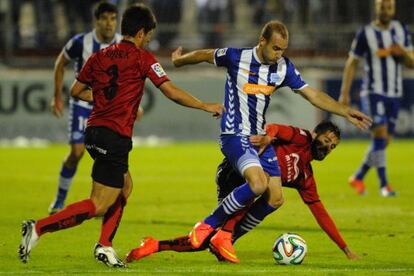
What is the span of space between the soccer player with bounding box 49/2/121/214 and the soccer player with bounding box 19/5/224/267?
12.2 feet

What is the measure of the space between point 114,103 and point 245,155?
1139mm

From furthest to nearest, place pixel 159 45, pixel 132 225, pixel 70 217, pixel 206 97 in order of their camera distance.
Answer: pixel 159 45 < pixel 206 97 < pixel 132 225 < pixel 70 217

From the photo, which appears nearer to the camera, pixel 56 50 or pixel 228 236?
pixel 228 236

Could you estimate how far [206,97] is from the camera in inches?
946

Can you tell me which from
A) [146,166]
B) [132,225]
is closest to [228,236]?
[132,225]

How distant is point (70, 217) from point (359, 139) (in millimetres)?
17261

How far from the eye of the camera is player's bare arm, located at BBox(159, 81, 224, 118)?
7.74 metres

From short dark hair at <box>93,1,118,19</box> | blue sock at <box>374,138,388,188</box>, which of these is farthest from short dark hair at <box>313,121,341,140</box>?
blue sock at <box>374,138,388,188</box>

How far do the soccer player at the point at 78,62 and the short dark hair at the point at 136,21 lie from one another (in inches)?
145

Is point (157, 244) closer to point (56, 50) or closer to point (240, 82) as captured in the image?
point (240, 82)

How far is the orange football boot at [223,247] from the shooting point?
28.1ft

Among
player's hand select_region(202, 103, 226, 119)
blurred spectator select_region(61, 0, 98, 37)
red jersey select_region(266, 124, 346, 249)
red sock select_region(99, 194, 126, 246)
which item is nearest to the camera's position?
player's hand select_region(202, 103, 226, 119)

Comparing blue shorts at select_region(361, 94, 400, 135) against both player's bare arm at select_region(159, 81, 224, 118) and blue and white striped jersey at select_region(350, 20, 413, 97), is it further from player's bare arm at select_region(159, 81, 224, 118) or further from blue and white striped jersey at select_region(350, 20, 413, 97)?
player's bare arm at select_region(159, 81, 224, 118)

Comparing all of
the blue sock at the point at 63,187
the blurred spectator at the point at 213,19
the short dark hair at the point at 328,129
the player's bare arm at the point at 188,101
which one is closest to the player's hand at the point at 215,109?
the player's bare arm at the point at 188,101
